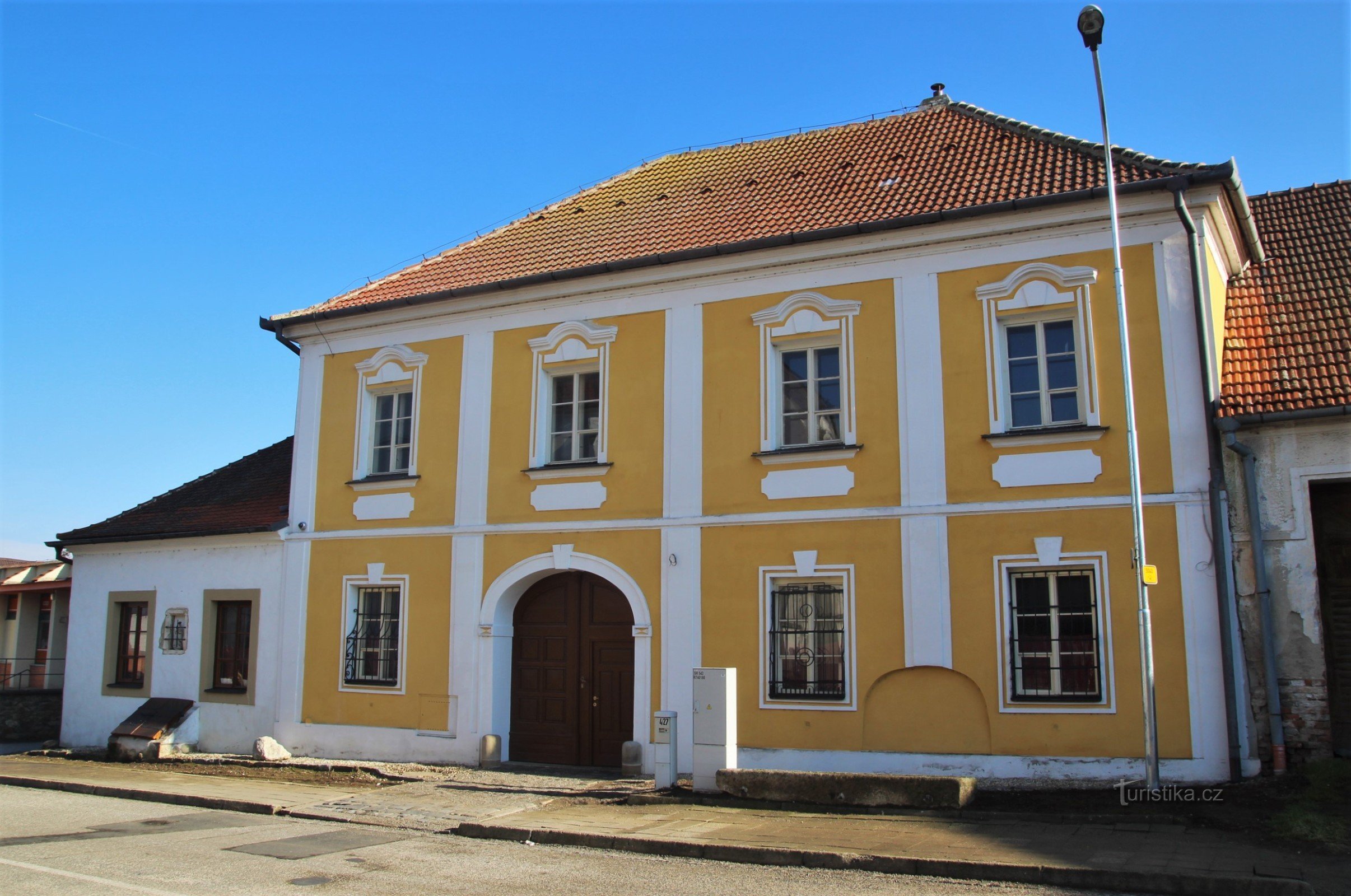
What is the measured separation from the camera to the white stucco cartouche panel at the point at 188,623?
1650 cm

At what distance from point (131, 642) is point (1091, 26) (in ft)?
56.5

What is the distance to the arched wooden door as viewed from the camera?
14.6 metres

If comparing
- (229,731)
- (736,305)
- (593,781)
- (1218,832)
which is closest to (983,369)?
(736,305)

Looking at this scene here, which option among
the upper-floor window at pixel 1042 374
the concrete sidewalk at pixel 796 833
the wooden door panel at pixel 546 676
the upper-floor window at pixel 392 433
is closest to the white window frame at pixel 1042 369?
the upper-floor window at pixel 1042 374

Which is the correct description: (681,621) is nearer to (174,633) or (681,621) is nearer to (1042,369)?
(1042,369)

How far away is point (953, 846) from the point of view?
28.7 feet

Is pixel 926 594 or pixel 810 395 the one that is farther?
pixel 810 395

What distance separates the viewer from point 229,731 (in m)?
16.6

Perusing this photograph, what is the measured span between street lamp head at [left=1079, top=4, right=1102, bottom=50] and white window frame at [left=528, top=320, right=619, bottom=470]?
6.87m

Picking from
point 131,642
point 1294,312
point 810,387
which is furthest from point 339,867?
point 1294,312

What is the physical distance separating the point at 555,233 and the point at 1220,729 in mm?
11391

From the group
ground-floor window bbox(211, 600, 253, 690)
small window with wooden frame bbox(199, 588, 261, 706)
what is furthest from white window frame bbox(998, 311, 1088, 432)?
ground-floor window bbox(211, 600, 253, 690)

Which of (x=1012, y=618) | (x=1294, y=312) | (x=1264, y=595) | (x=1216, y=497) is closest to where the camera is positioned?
(x=1264, y=595)

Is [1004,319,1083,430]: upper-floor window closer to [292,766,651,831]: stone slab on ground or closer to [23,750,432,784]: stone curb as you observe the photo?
[292,766,651,831]: stone slab on ground
